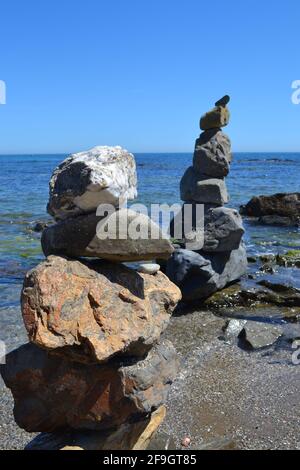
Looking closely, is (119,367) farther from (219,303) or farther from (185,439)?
(219,303)

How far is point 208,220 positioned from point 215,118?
2413 mm

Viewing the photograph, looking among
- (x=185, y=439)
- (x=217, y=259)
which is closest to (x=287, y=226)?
(x=217, y=259)

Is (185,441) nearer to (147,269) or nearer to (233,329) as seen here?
(147,269)

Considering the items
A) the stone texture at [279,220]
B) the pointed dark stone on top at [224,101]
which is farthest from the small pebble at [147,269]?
the stone texture at [279,220]

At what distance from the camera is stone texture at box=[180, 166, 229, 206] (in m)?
12.6

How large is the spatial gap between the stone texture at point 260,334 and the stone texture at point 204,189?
11.1 feet

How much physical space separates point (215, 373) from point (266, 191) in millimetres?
35441

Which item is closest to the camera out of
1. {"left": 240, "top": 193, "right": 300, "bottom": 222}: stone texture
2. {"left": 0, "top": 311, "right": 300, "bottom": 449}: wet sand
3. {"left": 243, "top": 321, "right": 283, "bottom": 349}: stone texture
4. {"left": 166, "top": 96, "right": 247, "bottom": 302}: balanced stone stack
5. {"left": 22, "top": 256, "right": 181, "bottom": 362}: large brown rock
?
{"left": 22, "top": 256, "right": 181, "bottom": 362}: large brown rock

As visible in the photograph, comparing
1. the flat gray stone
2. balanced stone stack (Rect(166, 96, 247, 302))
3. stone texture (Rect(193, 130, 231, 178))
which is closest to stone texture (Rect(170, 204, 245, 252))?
balanced stone stack (Rect(166, 96, 247, 302))

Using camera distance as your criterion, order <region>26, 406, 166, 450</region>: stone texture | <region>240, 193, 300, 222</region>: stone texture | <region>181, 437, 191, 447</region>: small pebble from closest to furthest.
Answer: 1. <region>26, 406, 166, 450</region>: stone texture
2. <region>181, 437, 191, 447</region>: small pebble
3. <region>240, 193, 300, 222</region>: stone texture

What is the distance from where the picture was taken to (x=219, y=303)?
1250cm

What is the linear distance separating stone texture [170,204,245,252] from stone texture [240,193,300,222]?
→ 51.0ft

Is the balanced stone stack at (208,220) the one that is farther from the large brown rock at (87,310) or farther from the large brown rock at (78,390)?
the large brown rock at (78,390)

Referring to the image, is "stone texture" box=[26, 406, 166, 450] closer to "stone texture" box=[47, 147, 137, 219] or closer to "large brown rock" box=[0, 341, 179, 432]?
"large brown rock" box=[0, 341, 179, 432]
